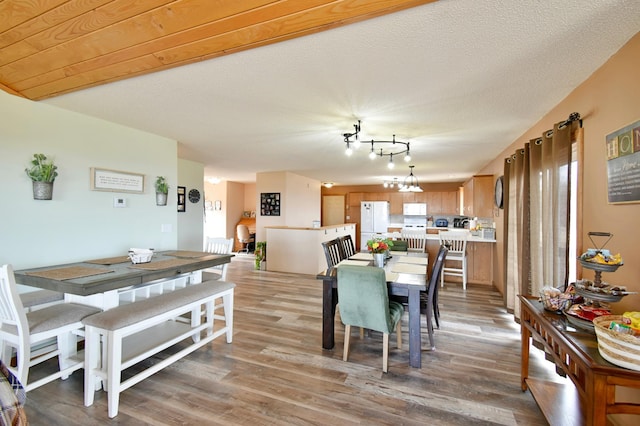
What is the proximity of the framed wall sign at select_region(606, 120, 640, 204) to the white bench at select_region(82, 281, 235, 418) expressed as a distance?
3.13 metres

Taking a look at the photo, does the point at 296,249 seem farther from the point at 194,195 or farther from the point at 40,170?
the point at 40,170

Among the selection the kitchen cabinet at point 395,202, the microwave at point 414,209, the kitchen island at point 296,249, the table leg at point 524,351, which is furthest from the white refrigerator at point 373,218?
the table leg at point 524,351

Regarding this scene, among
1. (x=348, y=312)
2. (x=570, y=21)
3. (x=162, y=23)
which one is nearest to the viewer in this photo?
Result: (x=570, y=21)

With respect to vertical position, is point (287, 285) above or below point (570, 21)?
below

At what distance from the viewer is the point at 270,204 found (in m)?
6.76

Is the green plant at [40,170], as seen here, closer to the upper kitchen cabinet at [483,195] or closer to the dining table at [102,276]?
the dining table at [102,276]

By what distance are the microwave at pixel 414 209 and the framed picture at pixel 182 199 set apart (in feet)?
22.7

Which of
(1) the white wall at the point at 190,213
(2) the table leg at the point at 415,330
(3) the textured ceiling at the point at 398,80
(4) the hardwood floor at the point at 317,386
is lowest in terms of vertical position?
(4) the hardwood floor at the point at 317,386

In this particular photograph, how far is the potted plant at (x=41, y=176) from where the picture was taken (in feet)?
7.85

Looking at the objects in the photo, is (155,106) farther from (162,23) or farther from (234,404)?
(234,404)

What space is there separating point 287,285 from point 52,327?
3.42 meters

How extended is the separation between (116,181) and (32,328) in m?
1.73

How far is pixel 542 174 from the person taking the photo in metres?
2.56

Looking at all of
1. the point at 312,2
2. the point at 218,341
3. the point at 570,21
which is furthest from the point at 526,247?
the point at 218,341
